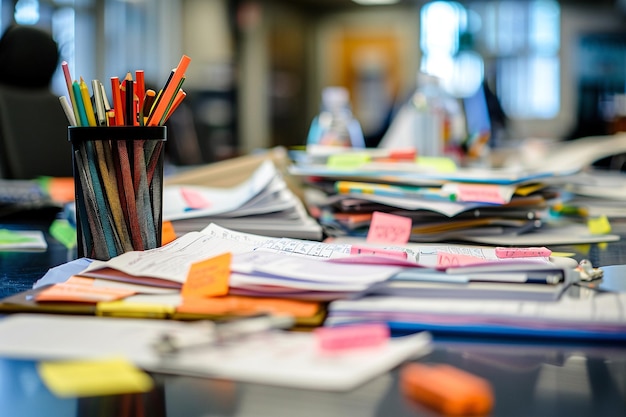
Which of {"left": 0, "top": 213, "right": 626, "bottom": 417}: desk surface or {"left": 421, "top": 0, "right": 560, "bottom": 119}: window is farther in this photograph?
{"left": 421, "top": 0, "right": 560, "bottom": 119}: window

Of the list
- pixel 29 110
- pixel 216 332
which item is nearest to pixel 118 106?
pixel 216 332

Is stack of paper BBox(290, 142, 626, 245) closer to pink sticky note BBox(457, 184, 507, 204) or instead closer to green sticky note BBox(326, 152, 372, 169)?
pink sticky note BBox(457, 184, 507, 204)

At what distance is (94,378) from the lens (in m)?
0.39

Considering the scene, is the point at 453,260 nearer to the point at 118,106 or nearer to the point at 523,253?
the point at 523,253

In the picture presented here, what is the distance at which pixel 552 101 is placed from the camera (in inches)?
352

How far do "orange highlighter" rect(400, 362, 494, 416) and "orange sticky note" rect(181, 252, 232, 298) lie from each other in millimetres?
193

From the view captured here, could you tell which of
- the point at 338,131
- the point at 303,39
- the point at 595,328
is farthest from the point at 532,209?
the point at 303,39

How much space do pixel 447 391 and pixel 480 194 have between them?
0.60 metres

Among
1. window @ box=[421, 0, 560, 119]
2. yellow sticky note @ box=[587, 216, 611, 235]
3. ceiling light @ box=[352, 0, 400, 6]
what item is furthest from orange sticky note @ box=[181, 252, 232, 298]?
ceiling light @ box=[352, 0, 400, 6]

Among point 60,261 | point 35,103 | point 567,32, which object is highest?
point 567,32

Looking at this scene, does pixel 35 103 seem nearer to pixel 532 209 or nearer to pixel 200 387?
pixel 532 209

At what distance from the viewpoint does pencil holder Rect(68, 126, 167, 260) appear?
669 mm

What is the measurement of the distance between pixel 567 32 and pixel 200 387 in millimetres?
9144

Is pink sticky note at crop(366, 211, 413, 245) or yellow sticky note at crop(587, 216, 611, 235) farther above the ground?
pink sticky note at crop(366, 211, 413, 245)
